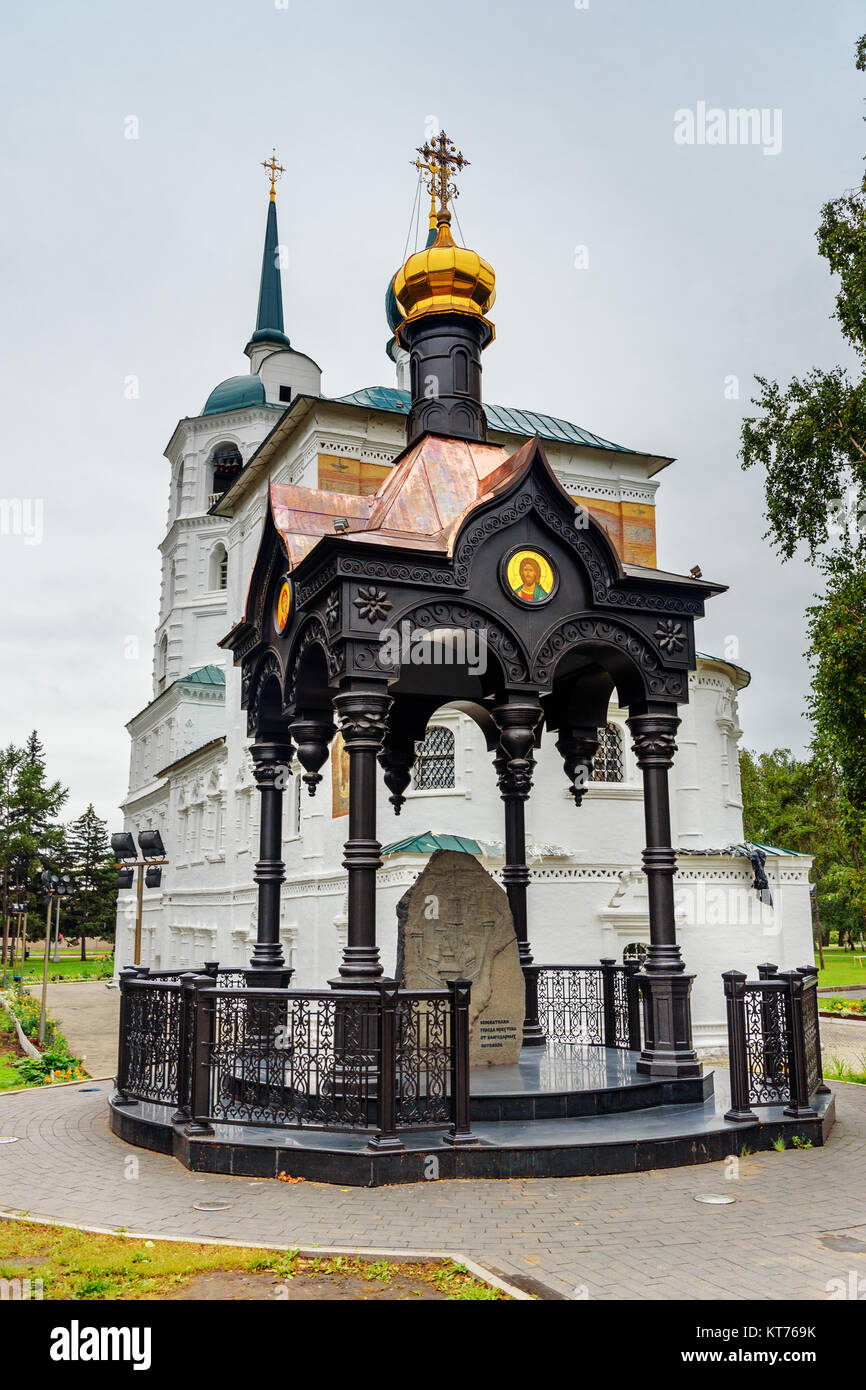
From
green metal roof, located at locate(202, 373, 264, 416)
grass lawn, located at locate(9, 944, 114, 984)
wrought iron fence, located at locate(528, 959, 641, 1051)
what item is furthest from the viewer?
grass lawn, located at locate(9, 944, 114, 984)

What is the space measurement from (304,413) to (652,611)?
15405 millimetres

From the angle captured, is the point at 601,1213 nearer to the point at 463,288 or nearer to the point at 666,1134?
the point at 666,1134

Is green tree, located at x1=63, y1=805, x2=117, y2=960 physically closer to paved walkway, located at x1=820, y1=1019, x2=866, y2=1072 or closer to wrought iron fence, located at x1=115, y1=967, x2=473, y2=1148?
paved walkway, located at x1=820, y1=1019, x2=866, y2=1072

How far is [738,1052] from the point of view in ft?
27.5

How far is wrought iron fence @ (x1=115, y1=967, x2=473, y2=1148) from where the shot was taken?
7.61 metres

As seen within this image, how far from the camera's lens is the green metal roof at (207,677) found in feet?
129

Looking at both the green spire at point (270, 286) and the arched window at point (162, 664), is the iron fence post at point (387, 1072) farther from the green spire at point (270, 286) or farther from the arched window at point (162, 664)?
the green spire at point (270, 286)

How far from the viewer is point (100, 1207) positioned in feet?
21.8

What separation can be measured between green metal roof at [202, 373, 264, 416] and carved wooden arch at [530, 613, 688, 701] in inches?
1370

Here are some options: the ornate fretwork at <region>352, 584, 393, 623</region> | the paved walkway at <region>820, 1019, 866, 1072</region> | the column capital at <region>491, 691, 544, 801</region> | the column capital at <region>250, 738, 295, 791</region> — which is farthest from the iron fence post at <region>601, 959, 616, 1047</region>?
the paved walkway at <region>820, 1019, 866, 1072</region>

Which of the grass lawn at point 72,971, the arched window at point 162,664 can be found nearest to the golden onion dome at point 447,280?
the arched window at point 162,664

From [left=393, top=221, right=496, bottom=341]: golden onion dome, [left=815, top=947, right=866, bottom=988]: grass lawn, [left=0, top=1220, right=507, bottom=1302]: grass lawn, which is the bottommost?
[left=815, top=947, right=866, bottom=988]: grass lawn
